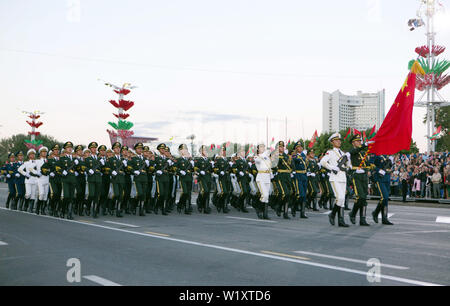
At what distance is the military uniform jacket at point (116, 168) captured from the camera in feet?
50.5

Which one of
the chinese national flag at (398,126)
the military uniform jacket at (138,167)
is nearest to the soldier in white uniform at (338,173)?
the chinese national flag at (398,126)

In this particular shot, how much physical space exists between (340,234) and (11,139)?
103 m

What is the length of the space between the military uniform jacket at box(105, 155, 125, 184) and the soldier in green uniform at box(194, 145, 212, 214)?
250 cm

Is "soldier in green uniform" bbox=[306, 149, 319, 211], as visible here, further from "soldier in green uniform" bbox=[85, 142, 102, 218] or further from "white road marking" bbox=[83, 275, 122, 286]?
"white road marking" bbox=[83, 275, 122, 286]

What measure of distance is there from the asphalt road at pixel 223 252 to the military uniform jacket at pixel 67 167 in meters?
1.74

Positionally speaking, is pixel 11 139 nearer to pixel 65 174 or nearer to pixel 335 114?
pixel 65 174

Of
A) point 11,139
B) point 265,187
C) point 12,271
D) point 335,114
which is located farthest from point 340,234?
point 335,114

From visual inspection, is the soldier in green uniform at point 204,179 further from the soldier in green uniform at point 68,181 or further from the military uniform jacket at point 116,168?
the soldier in green uniform at point 68,181

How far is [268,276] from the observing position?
6.34 m

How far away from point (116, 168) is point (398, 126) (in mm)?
8588

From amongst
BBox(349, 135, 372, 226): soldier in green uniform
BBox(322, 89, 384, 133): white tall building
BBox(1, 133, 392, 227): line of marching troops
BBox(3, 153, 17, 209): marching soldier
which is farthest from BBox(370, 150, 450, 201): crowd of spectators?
BBox(322, 89, 384, 133): white tall building

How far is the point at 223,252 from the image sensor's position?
8266mm

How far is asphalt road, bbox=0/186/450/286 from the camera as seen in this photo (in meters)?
6.26
